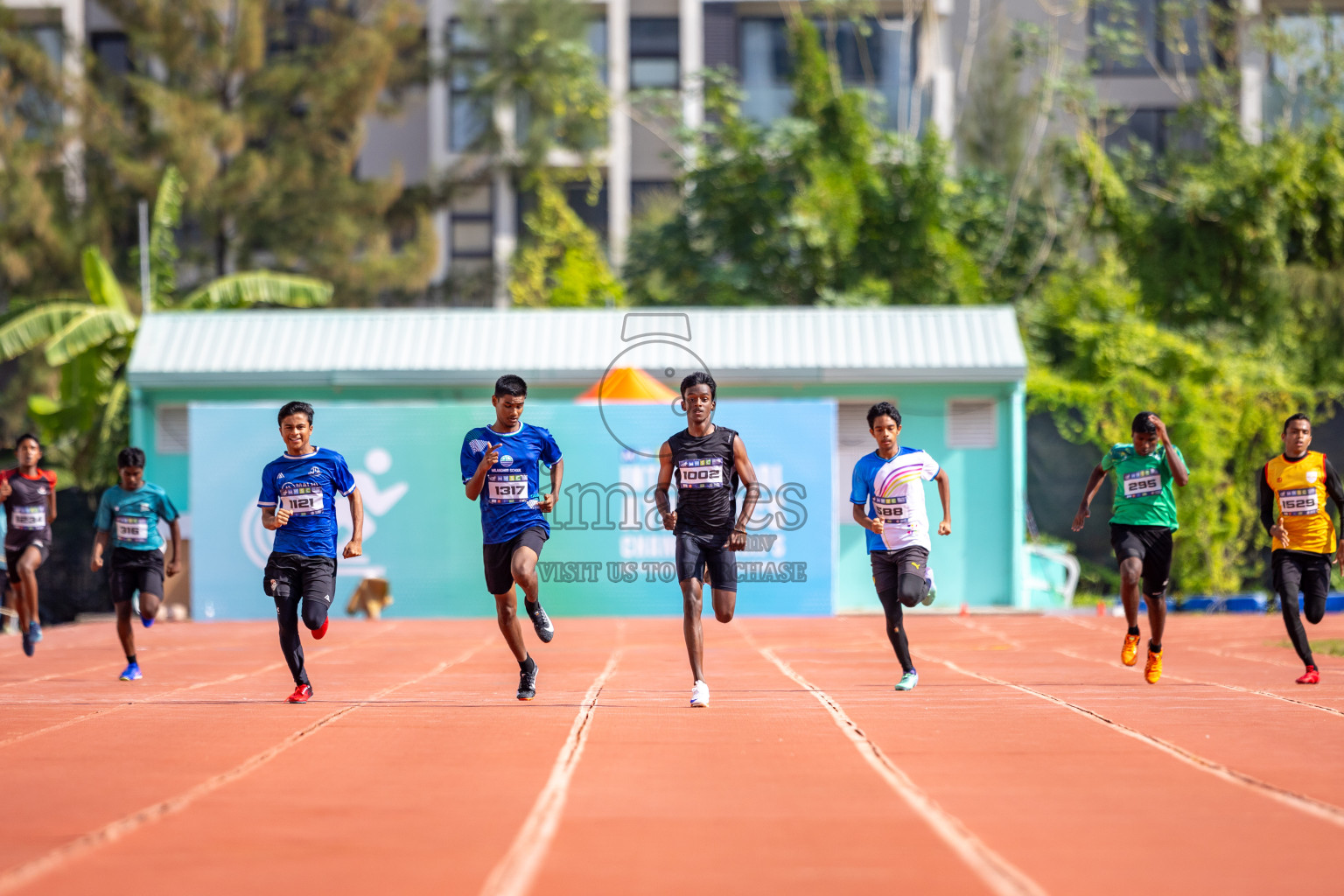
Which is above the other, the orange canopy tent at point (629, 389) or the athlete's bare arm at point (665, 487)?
the orange canopy tent at point (629, 389)

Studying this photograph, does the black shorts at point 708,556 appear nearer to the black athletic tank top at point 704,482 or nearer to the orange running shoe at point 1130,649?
the black athletic tank top at point 704,482

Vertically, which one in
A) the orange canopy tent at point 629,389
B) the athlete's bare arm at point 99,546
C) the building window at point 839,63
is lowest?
the athlete's bare arm at point 99,546

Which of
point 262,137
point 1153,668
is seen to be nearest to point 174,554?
point 1153,668

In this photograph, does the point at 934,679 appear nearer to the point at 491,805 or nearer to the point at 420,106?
the point at 491,805

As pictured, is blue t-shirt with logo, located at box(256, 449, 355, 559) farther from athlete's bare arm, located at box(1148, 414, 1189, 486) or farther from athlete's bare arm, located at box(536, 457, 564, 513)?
athlete's bare arm, located at box(1148, 414, 1189, 486)

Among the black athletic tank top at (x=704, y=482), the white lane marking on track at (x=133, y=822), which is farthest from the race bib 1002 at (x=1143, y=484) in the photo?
the white lane marking on track at (x=133, y=822)

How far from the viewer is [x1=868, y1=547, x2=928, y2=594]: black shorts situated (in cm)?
1059

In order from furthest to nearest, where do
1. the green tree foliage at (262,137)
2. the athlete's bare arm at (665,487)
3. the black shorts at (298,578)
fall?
the green tree foliage at (262,137) < the black shorts at (298,578) < the athlete's bare arm at (665,487)

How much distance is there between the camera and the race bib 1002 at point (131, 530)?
1218cm

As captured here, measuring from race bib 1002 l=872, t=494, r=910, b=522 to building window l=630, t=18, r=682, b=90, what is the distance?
100 ft

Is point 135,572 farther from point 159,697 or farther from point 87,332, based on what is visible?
point 87,332

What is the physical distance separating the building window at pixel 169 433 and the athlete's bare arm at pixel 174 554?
9.68 metres

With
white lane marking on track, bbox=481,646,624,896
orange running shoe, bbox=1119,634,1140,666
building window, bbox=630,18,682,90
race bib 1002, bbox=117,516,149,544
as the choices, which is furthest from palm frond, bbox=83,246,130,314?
building window, bbox=630,18,682,90

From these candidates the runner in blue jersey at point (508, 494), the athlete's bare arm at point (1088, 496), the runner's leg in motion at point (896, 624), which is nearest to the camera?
the runner in blue jersey at point (508, 494)
